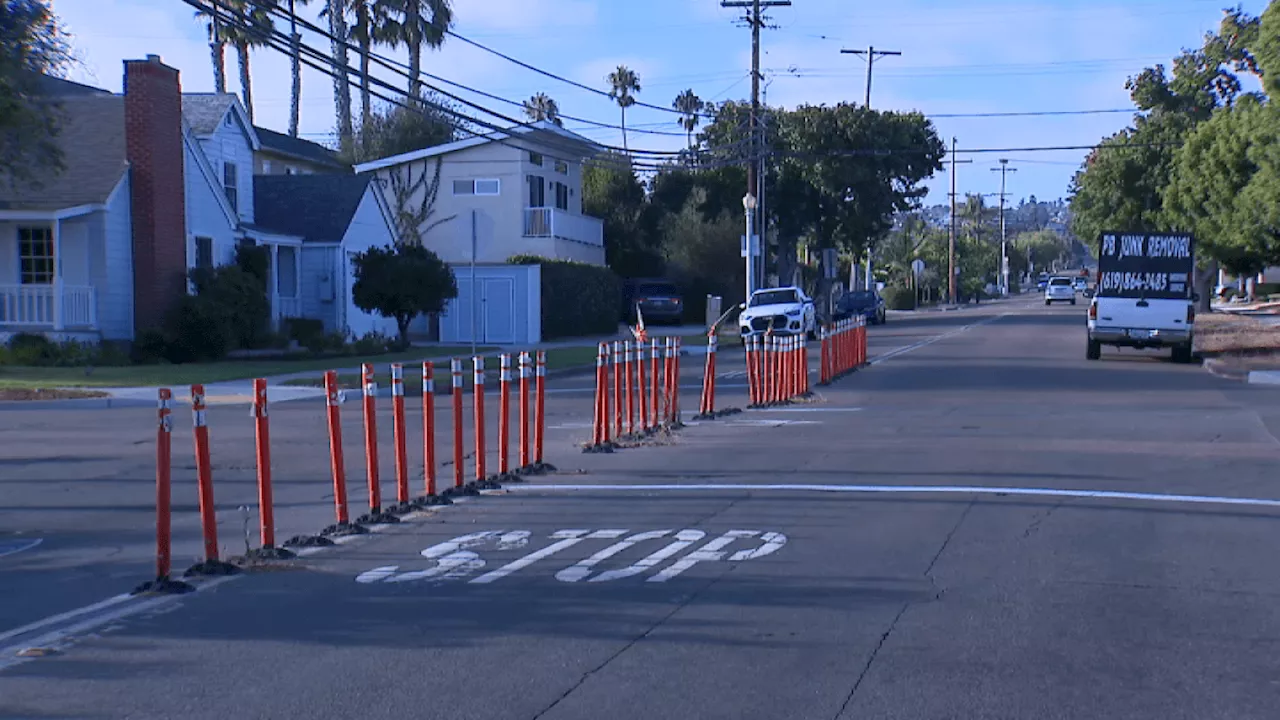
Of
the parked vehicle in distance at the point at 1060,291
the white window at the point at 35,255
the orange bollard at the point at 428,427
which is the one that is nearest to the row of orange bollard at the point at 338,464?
the orange bollard at the point at 428,427

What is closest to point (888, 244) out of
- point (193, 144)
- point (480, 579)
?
point (193, 144)

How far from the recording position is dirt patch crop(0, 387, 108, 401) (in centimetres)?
2127

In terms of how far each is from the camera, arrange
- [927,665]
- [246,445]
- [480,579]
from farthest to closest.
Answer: [246,445] → [480,579] → [927,665]

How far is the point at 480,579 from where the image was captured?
26.6 feet

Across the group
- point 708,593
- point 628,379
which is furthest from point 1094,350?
point 708,593

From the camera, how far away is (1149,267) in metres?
30.4

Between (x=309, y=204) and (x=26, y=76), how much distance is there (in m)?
27.6

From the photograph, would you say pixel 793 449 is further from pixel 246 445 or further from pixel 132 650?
pixel 132 650

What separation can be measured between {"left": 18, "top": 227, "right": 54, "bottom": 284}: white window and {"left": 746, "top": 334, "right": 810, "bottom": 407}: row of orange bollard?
1660cm

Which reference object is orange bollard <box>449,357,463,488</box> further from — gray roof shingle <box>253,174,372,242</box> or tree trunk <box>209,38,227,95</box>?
tree trunk <box>209,38,227,95</box>

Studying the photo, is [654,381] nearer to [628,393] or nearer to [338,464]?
[628,393]

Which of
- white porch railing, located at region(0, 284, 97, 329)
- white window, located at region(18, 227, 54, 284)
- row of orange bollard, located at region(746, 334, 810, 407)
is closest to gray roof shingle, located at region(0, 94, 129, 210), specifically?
white window, located at region(18, 227, 54, 284)

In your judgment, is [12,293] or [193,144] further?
[193,144]

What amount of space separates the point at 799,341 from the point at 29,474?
12653 mm
